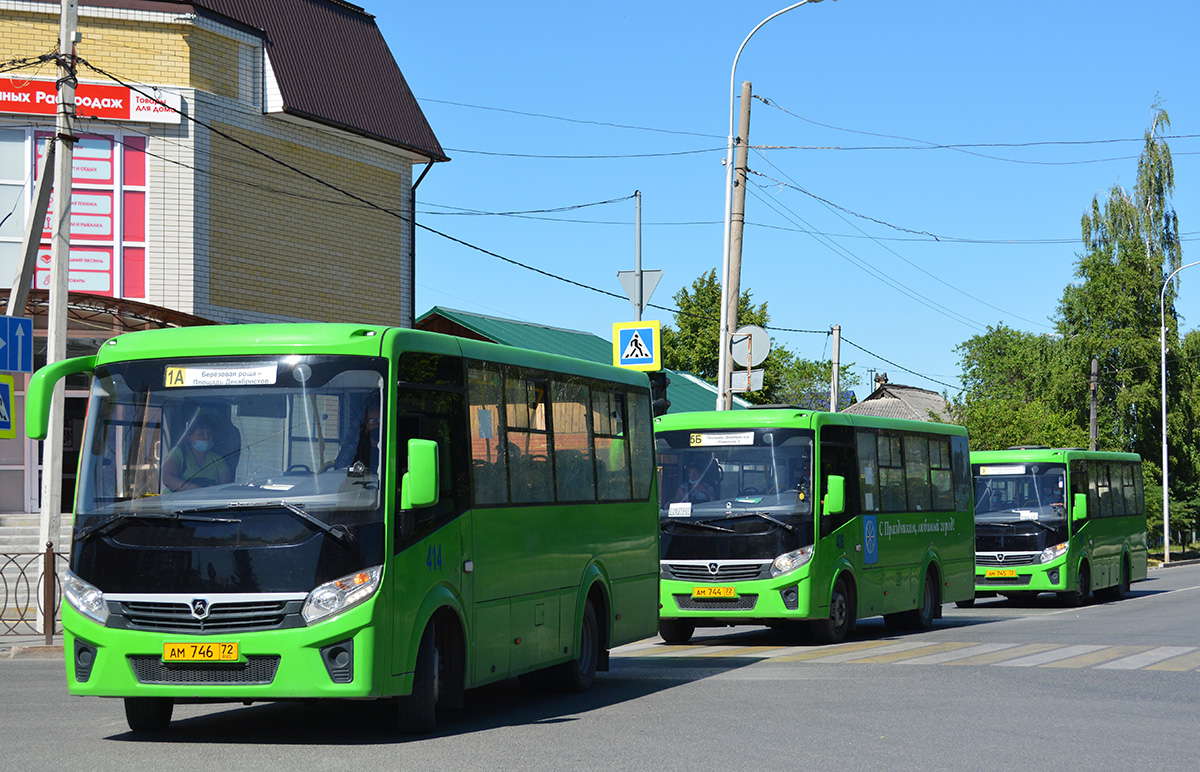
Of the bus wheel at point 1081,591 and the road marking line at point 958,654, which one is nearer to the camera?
the road marking line at point 958,654

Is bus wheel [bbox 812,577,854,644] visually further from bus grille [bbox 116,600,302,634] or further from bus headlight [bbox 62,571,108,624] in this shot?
bus headlight [bbox 62,571,108,624]

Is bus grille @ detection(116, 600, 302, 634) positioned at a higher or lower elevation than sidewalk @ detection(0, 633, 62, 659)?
higher

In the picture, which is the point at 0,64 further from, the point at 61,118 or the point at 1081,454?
the point at 1081,454

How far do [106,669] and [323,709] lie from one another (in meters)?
2.52

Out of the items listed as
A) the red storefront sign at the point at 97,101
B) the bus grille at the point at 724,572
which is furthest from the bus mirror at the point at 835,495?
the red storefront sign at the point at 97,101

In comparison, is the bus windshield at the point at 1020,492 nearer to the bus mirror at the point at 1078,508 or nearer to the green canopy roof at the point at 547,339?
the bus mirror at the point at 1078,508

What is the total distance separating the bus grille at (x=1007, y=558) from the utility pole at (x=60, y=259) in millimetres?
16340

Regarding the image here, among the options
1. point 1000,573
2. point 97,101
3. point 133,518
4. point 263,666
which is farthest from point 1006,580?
point 133,518

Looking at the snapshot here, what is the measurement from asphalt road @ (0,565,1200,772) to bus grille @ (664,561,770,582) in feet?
2.89

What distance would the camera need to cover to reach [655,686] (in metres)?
13.1

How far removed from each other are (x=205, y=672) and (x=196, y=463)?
1.31 m

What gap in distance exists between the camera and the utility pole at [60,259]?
17406mm

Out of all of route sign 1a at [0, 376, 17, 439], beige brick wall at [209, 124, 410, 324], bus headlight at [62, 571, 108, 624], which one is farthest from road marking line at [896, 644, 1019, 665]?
beige brick wall at [209, 124, 410, 324]

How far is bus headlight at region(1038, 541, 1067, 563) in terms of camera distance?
86.3ft
